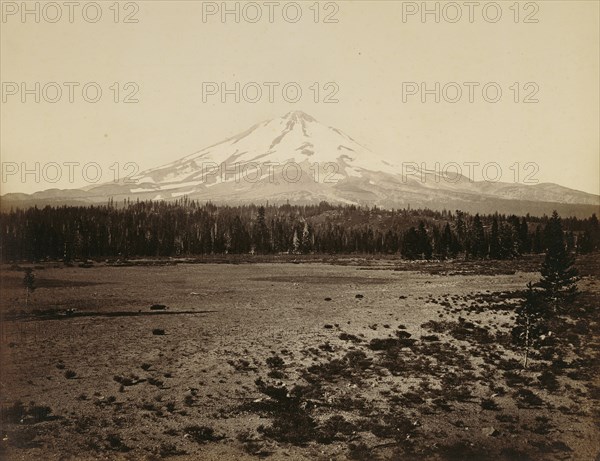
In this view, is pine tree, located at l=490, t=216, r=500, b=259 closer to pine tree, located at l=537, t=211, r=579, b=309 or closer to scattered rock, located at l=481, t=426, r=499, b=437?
pine tree, located at l=537, t=211, r=579, b=309

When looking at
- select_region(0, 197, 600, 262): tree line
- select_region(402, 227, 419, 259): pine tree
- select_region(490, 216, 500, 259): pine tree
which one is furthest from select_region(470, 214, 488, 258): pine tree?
select_region(402, 227, 419, 259): pine tree

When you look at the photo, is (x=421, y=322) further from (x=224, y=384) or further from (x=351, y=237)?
(x=351, y=237)

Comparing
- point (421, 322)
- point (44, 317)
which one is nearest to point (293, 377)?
point (421, 322)

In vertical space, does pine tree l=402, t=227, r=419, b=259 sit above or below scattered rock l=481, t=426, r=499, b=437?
above

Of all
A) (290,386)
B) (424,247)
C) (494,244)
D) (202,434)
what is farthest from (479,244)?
(202,434)

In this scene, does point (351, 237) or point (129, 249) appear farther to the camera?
point (351, 237)

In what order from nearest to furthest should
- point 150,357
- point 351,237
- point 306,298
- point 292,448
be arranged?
point 292,448
point 150,357
point 306,298
point 351,237

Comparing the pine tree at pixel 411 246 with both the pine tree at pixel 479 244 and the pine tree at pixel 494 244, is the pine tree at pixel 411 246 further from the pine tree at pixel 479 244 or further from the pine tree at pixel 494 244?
the pine tree at pixel 494 244

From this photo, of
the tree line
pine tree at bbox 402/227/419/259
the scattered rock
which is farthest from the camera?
pine tree at bbox 402/227/419/259
